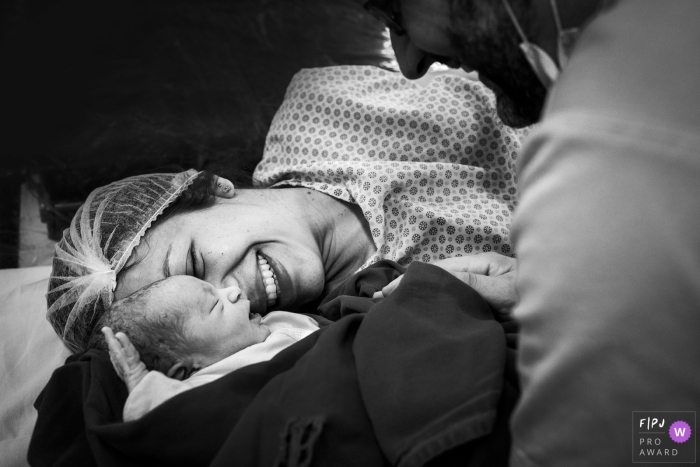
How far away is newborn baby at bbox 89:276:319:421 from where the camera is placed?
110 cm

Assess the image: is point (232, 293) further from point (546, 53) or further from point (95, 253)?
point (546, 53)

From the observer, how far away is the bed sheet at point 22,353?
1330mm

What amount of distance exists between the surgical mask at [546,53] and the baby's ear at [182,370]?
0.82 m

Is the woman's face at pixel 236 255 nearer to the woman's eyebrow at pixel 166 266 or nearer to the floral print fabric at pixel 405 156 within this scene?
the woman's eyebrow at pixel 166 266

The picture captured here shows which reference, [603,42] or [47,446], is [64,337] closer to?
[47,446]

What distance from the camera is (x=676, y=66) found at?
0.70 meters

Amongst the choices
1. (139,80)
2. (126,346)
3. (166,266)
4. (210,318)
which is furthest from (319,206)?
(139,80)

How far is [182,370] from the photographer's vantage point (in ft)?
3.84

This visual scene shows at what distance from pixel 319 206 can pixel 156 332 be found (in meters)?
0.66

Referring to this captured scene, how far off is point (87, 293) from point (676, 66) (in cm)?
121

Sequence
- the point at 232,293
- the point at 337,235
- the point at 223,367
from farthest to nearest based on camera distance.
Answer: the point at 337,235, the point at 232,293, the point at 223,367

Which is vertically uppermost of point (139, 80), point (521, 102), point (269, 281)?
point (521, 102)

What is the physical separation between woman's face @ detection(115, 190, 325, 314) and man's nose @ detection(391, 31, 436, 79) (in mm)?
519

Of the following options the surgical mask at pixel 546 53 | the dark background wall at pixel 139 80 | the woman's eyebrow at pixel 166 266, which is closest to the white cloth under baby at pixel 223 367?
the woman's eyebrow at pixel 166 266
